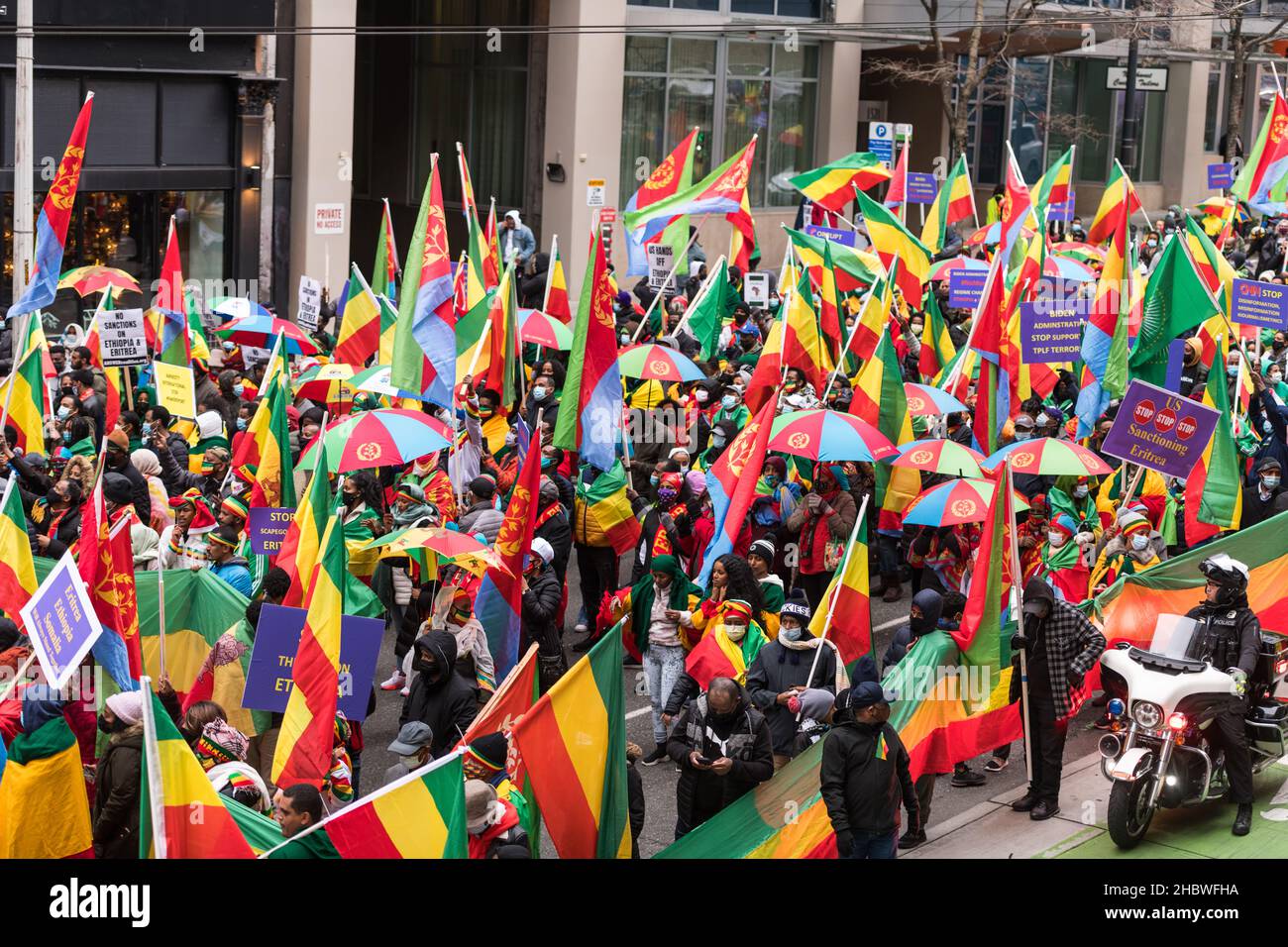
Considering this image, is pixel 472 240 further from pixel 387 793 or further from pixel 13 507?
pixel 387 793

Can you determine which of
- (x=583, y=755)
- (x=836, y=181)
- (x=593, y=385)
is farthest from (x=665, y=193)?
(x=583, y=755)

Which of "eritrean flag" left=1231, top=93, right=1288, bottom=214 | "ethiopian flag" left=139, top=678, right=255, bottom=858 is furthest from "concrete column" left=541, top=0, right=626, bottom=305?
"ethiopian flag" left=139, top=678, right=255, bottom=858

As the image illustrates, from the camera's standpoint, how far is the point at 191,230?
25.6 metres

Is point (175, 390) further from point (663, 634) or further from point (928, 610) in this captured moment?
point (928, 610)

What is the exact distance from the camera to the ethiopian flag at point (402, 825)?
6.62 m

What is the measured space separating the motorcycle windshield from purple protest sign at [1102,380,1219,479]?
81.3 inches

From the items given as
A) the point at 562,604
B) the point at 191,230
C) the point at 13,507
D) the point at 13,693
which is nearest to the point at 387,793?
the point at 13,693

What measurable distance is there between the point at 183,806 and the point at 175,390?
7939mm

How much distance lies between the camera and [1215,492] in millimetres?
13047

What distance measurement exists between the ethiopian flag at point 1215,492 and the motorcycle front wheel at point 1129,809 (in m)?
4.13

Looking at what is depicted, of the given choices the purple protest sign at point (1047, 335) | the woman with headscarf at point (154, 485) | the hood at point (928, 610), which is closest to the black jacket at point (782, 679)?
the hood at point (928, 610)

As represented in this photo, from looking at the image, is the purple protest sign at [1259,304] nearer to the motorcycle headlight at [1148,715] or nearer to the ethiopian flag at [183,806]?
the motorcycle headlight at [1148,715]

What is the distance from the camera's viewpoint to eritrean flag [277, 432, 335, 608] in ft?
31.6
